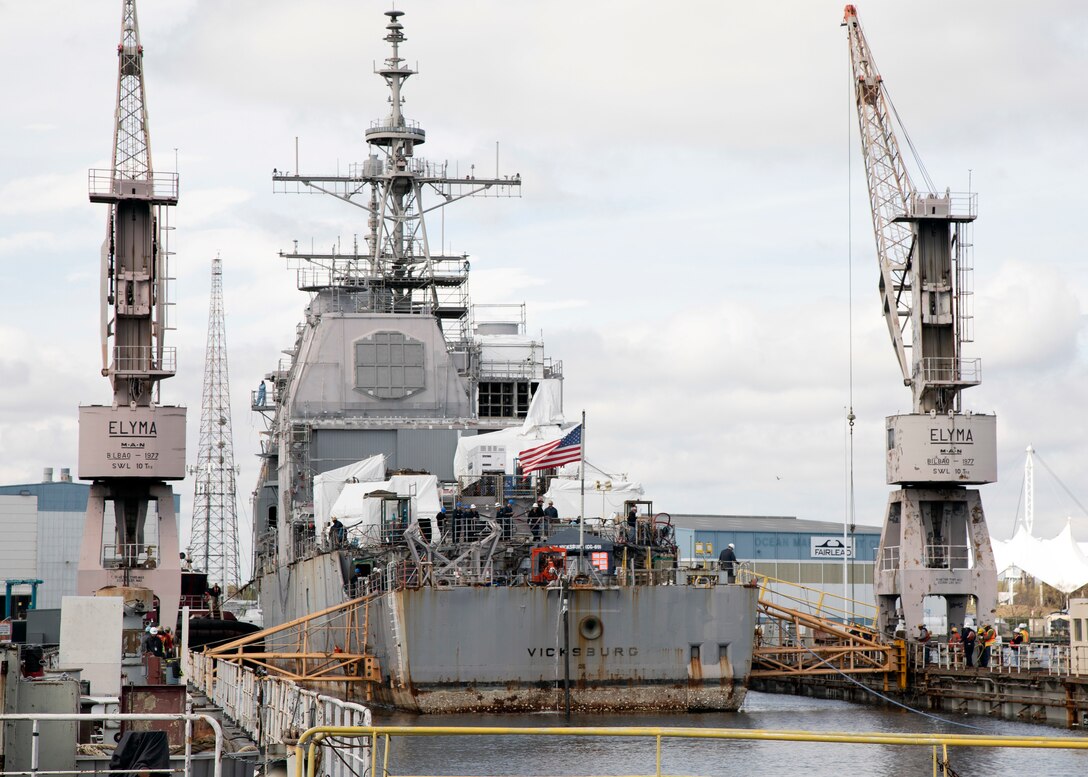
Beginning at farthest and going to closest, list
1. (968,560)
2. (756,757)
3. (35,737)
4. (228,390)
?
(228,390) < (968,560) < (756,757) < (35,737)

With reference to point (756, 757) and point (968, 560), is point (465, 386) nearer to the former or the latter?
point (968, 560)

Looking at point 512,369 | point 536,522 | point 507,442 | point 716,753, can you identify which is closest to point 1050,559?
point 512,369

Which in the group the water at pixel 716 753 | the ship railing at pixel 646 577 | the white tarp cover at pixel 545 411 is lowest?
the water at pixel 716 753

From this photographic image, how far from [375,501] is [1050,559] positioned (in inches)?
1981

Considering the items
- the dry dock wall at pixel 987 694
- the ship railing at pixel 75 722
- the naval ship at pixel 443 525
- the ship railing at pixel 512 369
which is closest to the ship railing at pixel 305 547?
the naval ship at pixel 443 525

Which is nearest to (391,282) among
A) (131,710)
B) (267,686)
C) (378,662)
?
(378,662)

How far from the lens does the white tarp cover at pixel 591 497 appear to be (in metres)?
41.5

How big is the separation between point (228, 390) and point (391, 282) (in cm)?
4669

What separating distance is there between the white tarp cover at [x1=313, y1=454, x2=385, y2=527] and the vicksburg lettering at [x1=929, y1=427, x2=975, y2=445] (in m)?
14.8

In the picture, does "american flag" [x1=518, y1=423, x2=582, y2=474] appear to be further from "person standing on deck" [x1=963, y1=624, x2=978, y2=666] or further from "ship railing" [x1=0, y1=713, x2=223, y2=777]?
"ship railing" [x1=0, y1=713, x2=223, y2=777]

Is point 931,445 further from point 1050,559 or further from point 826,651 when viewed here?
point 1050,559

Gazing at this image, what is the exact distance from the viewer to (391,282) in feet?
181

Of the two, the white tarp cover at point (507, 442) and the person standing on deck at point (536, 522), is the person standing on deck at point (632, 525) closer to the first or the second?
the person standing on deck at point (536, 522)

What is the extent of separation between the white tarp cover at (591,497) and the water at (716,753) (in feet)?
24.3
